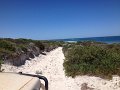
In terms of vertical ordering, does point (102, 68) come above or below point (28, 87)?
below

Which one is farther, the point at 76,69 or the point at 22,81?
the point at 76,69

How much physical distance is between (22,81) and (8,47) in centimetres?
1825

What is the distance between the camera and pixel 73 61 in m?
16.4

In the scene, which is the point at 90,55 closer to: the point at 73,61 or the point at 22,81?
the point at 73,61

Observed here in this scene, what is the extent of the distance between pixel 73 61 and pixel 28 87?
14.1m

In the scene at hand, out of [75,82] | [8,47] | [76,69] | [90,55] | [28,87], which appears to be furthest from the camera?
[8,47]

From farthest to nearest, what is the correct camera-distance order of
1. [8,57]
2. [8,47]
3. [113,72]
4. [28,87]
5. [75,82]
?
[8,47] < [8,57] < [113,72] < [75,82] < [28,87]

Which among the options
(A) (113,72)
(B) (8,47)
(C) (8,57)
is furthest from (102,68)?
(B) (8,47)

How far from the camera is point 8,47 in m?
20.2

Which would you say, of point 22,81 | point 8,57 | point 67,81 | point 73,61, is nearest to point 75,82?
point 67,81

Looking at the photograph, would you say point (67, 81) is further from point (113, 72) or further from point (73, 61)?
point (73, 61)

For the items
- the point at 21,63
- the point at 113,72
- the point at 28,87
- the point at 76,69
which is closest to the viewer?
the point at 28,87

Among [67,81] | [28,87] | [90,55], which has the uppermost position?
[28,87]

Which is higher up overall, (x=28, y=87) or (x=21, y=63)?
(x=28, y=87)
